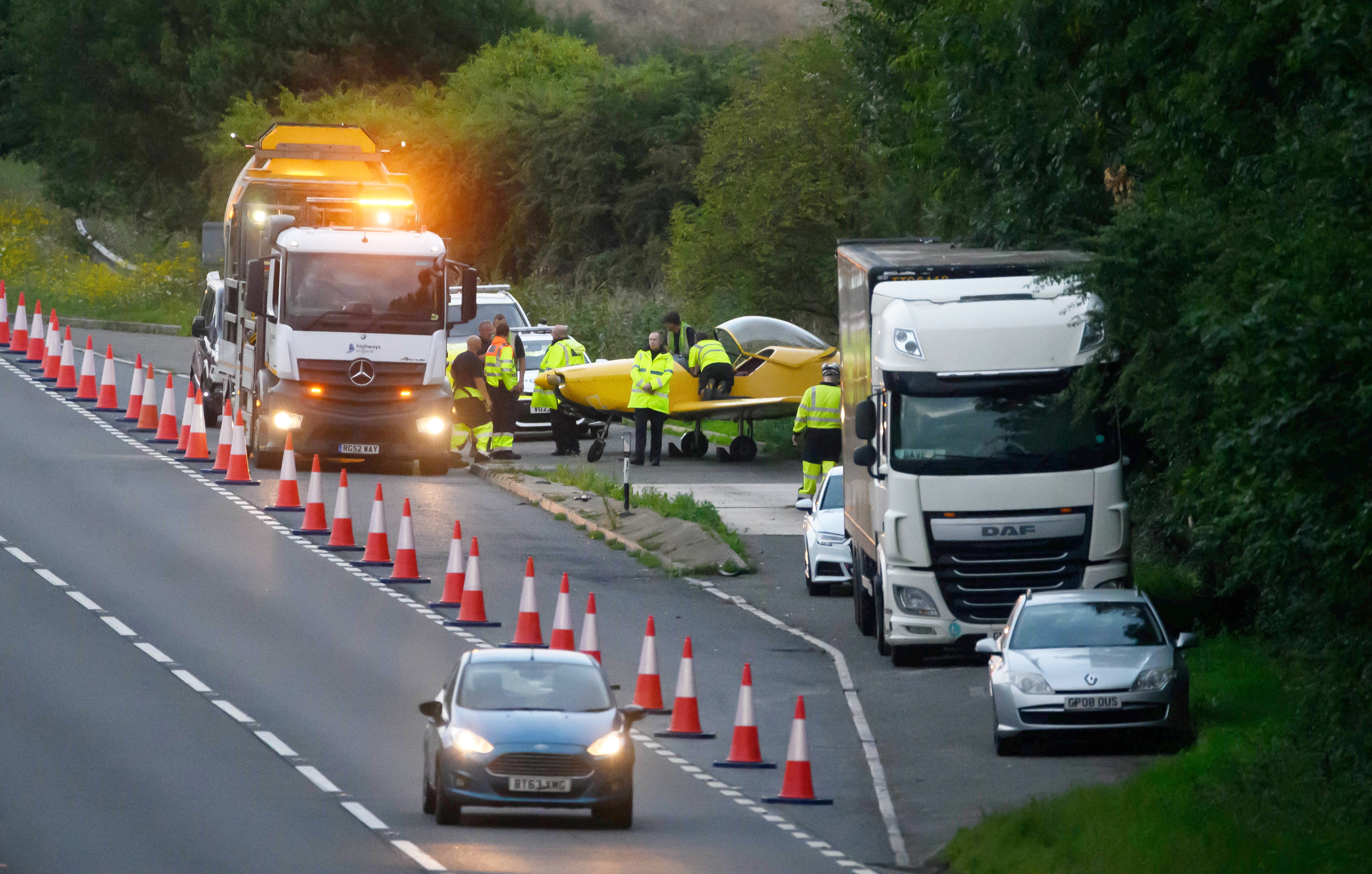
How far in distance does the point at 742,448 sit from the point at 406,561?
41.6 feet

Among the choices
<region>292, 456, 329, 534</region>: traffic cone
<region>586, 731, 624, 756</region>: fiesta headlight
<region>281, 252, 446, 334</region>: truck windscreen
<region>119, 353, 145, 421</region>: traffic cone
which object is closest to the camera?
<region>586, 731, 624, 756</region>: fiesta headlight

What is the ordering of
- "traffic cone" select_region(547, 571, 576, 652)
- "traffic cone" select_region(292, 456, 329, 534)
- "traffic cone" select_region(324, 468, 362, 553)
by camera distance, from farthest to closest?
"traffic cone" select_region(292, 456, 329, 534)
"traffic cone" select_region(324, 468, 362, 553)
"traffic cone" select_region(547, 571, 576, 652)

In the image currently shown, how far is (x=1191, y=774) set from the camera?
52.5 ft

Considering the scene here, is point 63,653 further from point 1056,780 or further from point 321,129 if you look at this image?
point 321,129

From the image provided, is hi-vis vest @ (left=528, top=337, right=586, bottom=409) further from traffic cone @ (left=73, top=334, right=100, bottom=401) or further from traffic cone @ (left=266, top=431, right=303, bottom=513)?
traffic cone @ (left=73, top=334, right=100, bottom=401)

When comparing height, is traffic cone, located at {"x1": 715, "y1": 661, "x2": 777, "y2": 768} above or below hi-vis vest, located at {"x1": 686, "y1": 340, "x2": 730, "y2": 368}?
below

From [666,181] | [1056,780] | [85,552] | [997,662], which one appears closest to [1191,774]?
[1056,780]

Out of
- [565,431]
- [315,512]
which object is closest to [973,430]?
[315,512]

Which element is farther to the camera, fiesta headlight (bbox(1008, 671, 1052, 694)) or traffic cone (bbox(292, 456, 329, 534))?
traffic cone (bbox(292, 456, 329, 534))

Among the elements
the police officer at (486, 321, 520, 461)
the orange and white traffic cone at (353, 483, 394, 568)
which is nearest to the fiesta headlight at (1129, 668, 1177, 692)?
the orange and white traffic cone at (353, 483, 394, 568)

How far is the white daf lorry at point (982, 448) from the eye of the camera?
20.4m

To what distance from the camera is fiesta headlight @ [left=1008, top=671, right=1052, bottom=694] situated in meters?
17.6

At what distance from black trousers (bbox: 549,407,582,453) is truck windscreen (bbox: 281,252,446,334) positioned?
459 cm

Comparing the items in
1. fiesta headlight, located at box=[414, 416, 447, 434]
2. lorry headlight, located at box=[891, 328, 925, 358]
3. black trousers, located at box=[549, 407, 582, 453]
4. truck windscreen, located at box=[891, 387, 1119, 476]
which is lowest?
black trousers, located at box=[549, 407, 582, 453]
